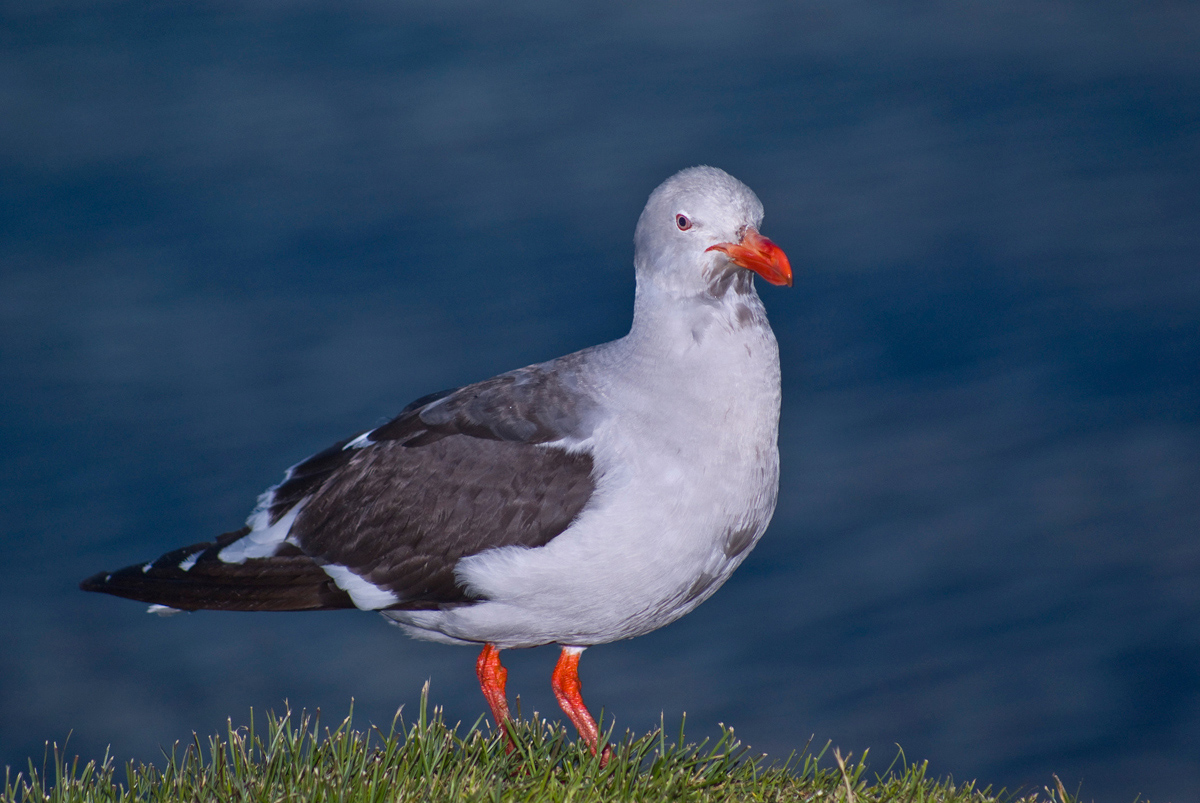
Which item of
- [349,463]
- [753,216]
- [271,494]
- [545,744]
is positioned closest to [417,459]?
[349,463]

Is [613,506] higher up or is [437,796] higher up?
[613,506]

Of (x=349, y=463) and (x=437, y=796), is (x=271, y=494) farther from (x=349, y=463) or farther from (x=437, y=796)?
(x=437, y=796)

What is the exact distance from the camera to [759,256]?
5.06 metres

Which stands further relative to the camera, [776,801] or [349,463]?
[349,463]

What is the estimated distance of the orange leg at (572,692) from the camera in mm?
5660

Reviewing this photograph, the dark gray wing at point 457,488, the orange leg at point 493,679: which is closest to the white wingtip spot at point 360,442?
the dark gray wing at point 457,488

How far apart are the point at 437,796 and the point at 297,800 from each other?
54cm

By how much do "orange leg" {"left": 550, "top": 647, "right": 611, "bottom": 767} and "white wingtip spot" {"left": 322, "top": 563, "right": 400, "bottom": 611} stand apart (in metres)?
0.88

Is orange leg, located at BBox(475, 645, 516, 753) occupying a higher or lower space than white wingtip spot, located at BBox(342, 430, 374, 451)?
lower

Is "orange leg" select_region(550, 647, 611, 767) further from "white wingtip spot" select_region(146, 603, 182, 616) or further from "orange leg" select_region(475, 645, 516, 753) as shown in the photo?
"white wingtip spot" select_region(146, 603, 182, 616)

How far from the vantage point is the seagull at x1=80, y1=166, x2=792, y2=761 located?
5133 millimetres

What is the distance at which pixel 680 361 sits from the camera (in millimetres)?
5281

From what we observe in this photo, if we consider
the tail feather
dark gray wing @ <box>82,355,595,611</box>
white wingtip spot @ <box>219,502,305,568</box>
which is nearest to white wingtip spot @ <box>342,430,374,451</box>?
dark gray wing @ <box>82,355,595,611</box>

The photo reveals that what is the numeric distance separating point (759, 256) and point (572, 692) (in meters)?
2.29
